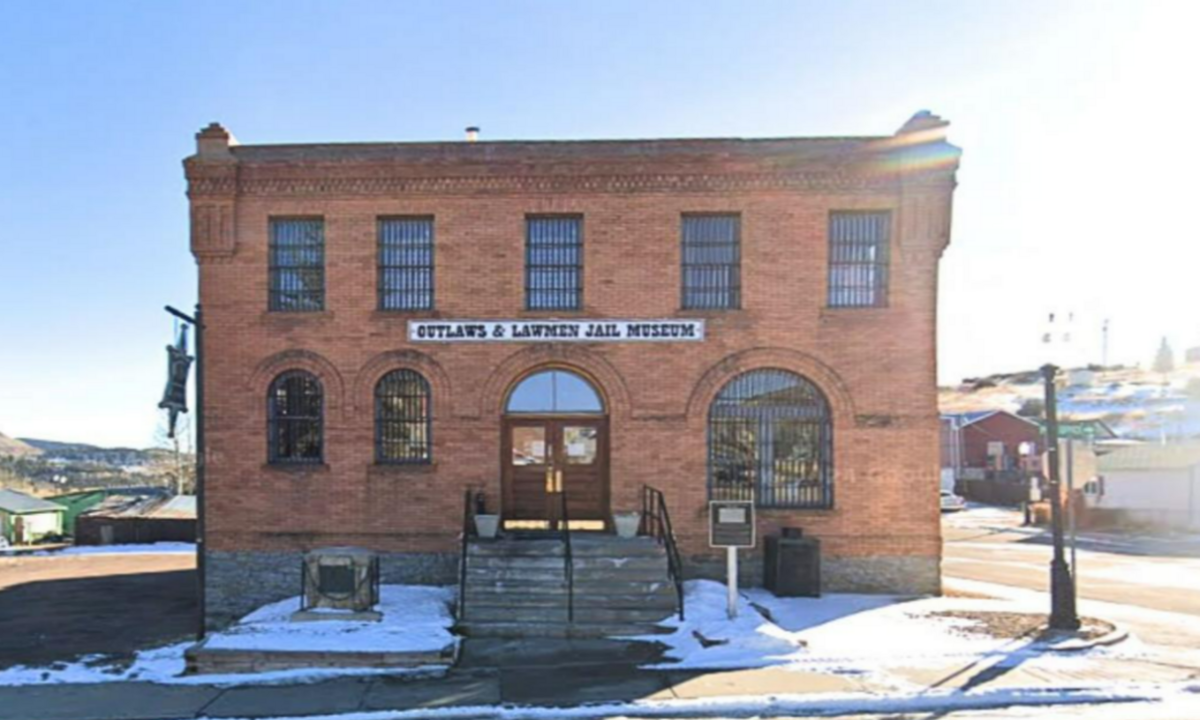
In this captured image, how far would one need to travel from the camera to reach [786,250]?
15.7 metres

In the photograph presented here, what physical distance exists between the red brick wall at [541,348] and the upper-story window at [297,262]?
8.7 inches

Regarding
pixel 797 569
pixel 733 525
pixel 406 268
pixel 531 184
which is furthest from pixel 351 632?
pixel 531 184

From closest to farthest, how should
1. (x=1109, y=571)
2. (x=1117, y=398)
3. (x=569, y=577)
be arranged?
(x=569, y=577), (x=1109, y=571), (x=1117, y=398)

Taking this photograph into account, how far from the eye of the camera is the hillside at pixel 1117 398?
68500 millimetres

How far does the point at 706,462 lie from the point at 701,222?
4243mm

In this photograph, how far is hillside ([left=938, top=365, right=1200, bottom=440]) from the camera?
6850 centimetres

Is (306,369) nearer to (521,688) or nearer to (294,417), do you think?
(294,417)

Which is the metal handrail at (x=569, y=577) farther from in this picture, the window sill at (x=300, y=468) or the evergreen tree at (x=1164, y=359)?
the evergreen tree at (x=1164, y=359)

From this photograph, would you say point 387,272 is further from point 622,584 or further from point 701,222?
point 622,584

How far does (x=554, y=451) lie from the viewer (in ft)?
52.6

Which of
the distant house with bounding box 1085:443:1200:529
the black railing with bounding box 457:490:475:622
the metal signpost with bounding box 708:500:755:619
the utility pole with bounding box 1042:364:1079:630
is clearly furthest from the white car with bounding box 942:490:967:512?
the metal signpost with bounding box 708:500:755:619

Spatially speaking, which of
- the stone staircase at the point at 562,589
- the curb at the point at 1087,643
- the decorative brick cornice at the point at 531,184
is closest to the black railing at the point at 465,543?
the stone staircase at the point at 562,589

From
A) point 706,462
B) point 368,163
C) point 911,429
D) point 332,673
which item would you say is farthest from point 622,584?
point 368,163

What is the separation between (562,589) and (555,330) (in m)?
4.64
